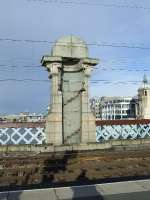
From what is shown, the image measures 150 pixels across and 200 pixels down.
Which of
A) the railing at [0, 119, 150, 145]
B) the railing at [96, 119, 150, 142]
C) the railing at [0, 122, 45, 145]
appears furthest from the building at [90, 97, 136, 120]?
the railing at [0, 122, 45, 145]

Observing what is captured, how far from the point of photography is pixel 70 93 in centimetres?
2003

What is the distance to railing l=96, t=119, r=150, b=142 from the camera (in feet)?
74.5

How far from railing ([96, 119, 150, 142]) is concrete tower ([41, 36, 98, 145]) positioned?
2625 millimetres

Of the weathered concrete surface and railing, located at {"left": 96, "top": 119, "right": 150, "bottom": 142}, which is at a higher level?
railing, located at {"left": 96, "top": 119, "right": 150, "bottom": 142}

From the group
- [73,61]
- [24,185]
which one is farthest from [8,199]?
[73,61]

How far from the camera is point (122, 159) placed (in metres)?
14.8

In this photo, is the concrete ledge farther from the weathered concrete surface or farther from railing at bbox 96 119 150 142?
the weathered concrete surface

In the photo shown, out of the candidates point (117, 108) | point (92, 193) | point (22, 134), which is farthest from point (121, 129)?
point (117, 108)

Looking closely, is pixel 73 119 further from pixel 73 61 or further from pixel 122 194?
pixel 122 194

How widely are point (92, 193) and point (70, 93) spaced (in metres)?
11.6

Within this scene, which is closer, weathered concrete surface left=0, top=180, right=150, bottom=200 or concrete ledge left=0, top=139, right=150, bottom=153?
weathered concrete surface left=0, top=180, right=150, bottom=200

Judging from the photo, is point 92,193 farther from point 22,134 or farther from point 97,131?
point 97,131

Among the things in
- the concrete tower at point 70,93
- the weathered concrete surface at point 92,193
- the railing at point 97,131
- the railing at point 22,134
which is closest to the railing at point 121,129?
the railing at point 97,131

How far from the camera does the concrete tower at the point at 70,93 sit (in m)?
19.2
